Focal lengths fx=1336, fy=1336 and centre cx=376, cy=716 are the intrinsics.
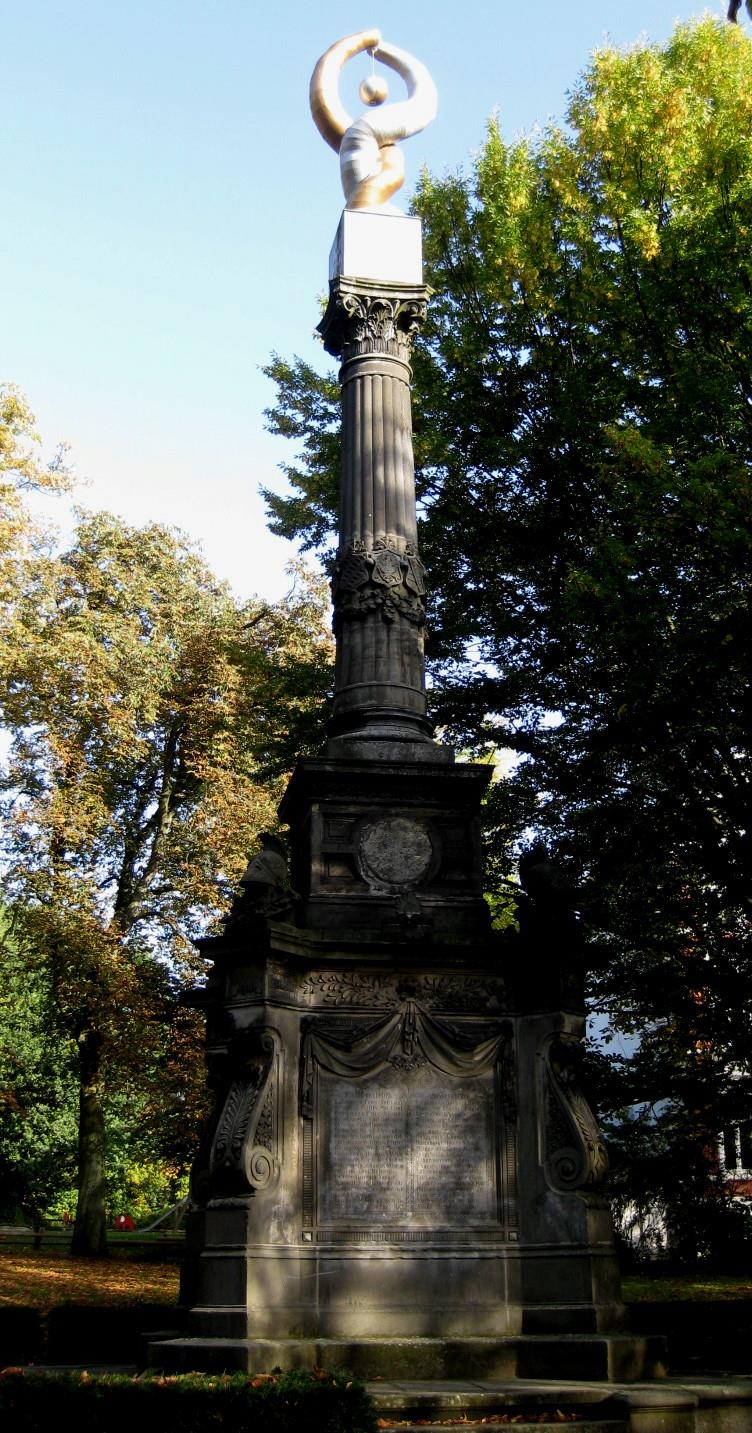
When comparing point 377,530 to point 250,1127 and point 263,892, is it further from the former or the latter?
point 250,1127

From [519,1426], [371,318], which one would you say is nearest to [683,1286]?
[519,1426]

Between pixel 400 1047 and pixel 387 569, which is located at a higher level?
pixel 387 569

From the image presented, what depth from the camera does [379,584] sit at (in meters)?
12.2

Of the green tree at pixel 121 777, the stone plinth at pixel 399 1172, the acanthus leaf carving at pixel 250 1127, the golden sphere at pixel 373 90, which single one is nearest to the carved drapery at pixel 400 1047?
the stone plinth at pixel 399 1172

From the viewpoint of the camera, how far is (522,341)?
19969 mm

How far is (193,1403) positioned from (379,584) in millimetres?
7193

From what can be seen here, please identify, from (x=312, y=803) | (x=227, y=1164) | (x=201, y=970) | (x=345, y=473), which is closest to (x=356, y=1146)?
(x=227, y=1164)

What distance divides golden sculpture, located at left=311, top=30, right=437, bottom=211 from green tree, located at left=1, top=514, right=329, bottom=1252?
39.4 ft

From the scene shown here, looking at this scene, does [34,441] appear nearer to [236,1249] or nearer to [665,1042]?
[665,1042]

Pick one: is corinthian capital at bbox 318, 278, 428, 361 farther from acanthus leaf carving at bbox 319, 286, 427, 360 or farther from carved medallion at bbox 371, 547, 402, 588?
carved medallion at bbox 371, 547, 402, 588

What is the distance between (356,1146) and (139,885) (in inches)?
795

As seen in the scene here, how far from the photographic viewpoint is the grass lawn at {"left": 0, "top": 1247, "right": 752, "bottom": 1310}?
1961 centimetres

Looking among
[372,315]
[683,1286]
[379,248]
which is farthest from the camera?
[683,1286]

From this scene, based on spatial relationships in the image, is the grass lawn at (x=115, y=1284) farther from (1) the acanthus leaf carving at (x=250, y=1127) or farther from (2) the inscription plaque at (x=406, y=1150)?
(1) the acanthus leaf carving at (x=250, y=1127)
